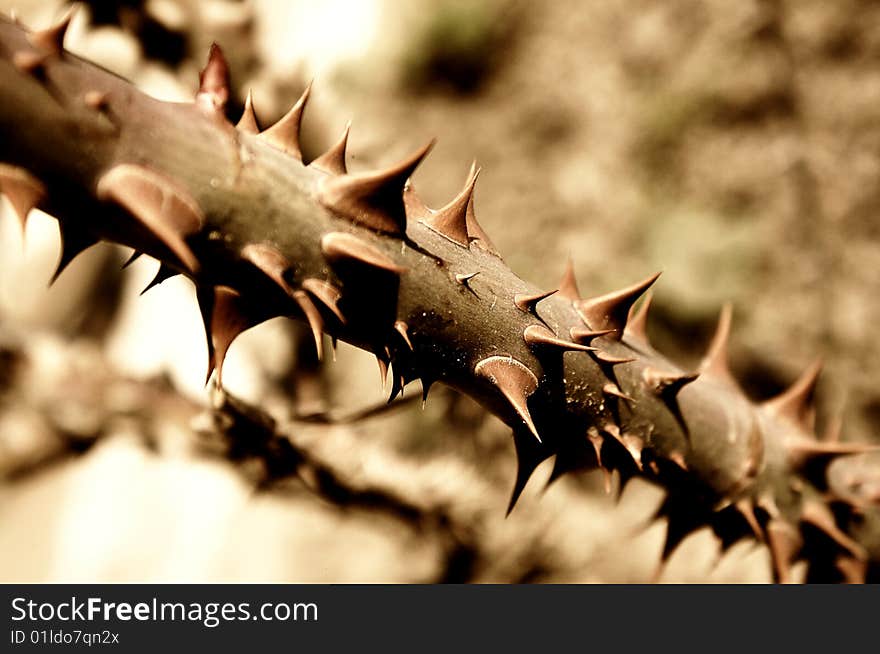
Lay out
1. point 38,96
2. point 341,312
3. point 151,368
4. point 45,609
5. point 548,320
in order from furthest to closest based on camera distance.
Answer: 1. point 151,368
2. point 45,609
3. point 548,320
4. point 341,312
5. point 38,96

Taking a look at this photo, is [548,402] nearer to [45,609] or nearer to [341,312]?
[341,312]

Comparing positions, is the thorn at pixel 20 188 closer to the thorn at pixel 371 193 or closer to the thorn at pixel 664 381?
the thorn at pixel 371 193

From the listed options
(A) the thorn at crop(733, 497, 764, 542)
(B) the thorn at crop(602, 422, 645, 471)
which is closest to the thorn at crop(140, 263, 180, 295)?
(B) the thorn at crop(602, 422, 645, 471)

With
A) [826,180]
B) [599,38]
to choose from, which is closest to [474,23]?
[599,38]

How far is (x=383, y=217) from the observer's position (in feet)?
1.54

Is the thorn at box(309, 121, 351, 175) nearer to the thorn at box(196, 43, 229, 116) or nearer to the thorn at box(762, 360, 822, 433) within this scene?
the thorn at box(196, 43, 229, 116)

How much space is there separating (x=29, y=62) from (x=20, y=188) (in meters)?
0.06

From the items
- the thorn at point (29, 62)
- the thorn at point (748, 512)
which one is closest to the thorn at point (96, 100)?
the thorn at point (29, 62)

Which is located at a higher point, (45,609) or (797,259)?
(797,259)

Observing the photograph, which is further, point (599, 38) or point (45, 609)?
point (599, 38)

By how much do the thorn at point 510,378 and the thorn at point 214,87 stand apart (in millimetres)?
231

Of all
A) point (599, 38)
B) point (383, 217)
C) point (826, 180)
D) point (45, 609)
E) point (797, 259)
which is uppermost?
point (599, 38)

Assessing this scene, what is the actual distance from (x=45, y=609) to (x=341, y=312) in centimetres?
65

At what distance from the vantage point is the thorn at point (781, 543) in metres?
0.74
